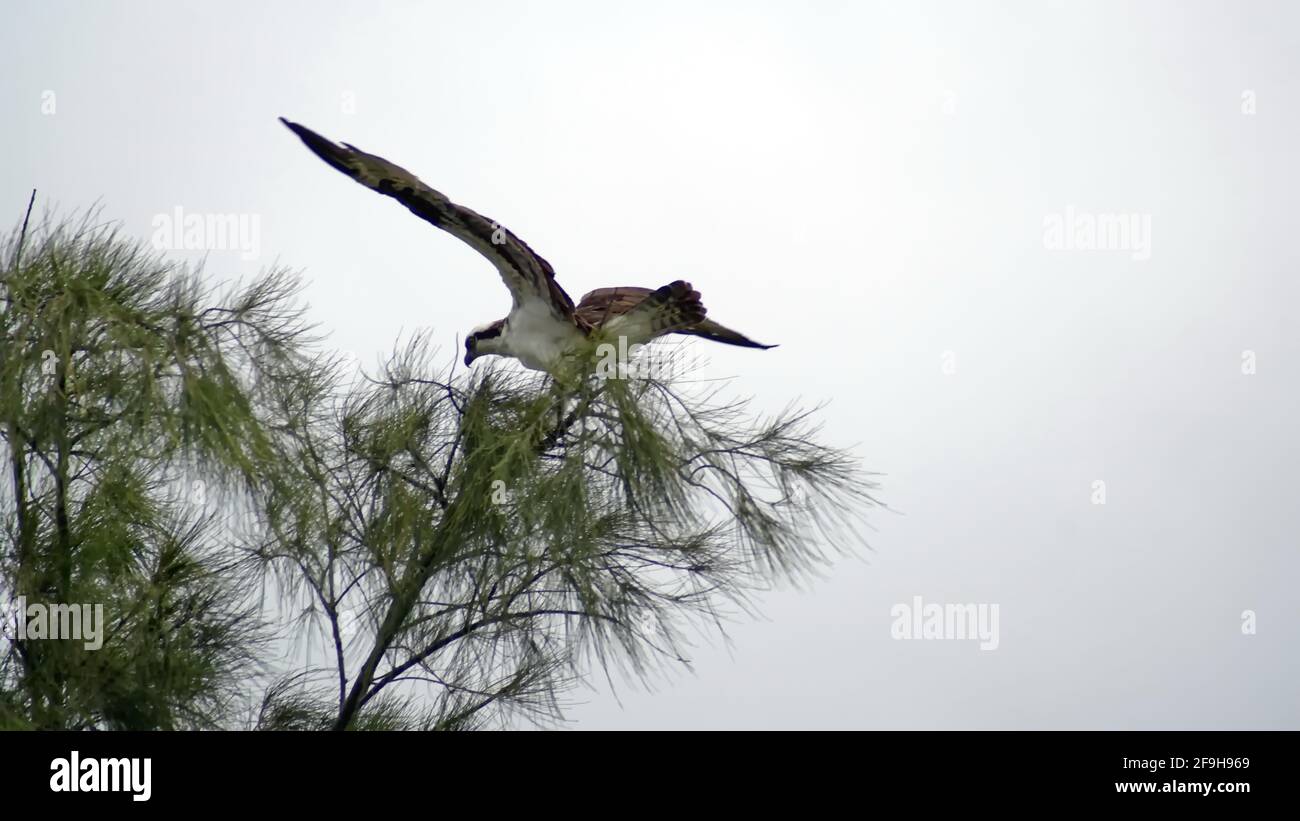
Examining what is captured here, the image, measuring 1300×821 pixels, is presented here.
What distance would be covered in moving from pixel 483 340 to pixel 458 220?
0.37 metres

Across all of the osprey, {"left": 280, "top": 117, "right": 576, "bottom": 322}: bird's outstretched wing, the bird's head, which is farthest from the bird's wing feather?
the bird's head

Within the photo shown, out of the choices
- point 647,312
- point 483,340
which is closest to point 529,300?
point 483,340

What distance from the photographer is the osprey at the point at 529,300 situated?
6.85 ft

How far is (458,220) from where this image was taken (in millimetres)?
2154

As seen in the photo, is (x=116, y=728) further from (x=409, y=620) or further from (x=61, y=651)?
(x=409, y=620)

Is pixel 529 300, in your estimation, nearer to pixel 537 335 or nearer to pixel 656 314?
pixel 537 335

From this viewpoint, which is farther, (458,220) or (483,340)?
(483,340)

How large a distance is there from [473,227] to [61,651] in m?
0.96

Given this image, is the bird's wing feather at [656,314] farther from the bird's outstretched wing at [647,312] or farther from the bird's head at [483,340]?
the bird's head at [483,340]
